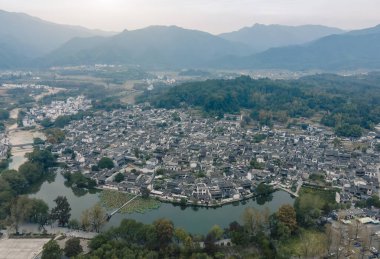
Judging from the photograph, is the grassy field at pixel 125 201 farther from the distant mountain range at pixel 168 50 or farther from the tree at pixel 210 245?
the distant mountain range at pixel 168 50

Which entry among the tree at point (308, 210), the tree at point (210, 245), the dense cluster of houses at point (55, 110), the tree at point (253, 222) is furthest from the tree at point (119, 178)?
the dense cluster of houses at point (55, 110)

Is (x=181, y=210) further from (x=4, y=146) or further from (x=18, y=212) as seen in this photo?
(x=4, y=146)

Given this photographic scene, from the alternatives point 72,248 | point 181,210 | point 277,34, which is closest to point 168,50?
point 277,34

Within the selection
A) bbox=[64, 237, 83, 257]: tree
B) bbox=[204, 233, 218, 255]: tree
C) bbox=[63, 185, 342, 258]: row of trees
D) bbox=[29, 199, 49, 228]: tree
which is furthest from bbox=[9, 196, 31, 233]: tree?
bbox=[204, 233, 218, 255]: tree

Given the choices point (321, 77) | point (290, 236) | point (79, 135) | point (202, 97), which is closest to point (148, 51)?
point (321, 77)

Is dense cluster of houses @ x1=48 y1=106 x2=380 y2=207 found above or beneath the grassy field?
above

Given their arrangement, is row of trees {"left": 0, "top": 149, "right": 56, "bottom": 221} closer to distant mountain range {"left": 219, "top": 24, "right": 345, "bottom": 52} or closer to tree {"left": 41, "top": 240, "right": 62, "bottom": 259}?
tree {"left": 41, "top": 240, "right": 62, "bottom": 259}
